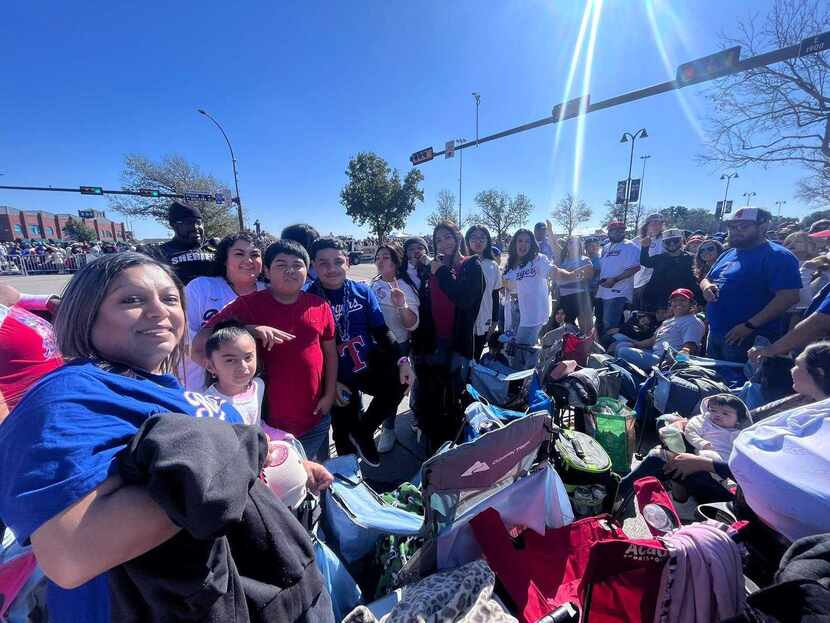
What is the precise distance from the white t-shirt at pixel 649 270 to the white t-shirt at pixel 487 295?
297cm

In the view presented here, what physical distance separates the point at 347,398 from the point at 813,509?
2305mm

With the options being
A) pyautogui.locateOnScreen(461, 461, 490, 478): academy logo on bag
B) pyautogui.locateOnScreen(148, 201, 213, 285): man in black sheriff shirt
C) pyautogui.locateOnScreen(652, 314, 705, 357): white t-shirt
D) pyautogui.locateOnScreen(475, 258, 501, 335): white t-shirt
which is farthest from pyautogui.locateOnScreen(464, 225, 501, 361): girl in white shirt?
pyautogui.locateOnScreen(148, 201, 213, 285): man in black sheriff shirt

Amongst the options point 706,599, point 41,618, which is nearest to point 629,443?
point 706,599

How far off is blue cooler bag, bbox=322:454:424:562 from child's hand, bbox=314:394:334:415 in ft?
1.68

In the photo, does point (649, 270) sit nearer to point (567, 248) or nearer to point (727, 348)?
point (567, 248)

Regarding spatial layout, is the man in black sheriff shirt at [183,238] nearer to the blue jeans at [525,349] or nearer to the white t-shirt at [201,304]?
the white t-shirt at [201,304]

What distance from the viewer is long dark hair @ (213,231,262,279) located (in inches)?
100

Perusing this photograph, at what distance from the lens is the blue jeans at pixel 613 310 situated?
18.7 ft

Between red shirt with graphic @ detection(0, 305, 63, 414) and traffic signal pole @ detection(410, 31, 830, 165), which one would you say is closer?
red shirt with graphic @ detection(0, 305, 63, 414)

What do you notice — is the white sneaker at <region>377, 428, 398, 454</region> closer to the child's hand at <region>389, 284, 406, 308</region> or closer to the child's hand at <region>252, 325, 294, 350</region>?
the child's hand at <region>389, 284, 406, 308</region>

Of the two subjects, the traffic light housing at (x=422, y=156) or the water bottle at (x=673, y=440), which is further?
the traffic light housing at (x=422, y=156)

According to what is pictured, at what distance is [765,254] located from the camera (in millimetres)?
3270

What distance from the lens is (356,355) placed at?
264 centimetres

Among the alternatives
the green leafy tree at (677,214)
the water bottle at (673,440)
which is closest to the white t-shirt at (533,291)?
the water bottle at (673,440)
